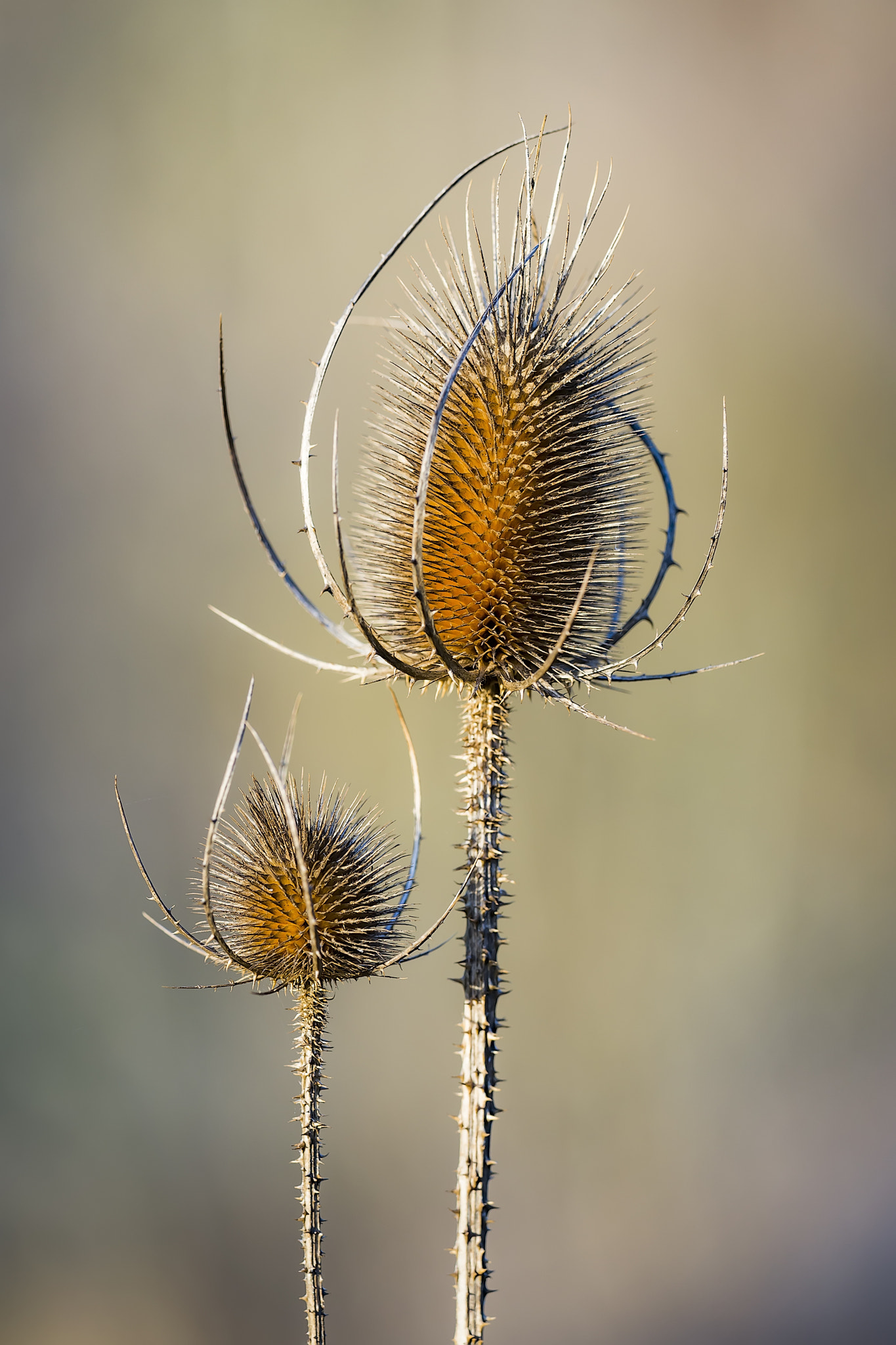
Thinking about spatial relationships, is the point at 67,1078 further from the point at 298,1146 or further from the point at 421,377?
the point at 421,377

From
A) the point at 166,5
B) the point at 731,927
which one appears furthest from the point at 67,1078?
the point at 166,5

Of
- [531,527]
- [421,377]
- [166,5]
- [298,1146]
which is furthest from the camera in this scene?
[166,5]

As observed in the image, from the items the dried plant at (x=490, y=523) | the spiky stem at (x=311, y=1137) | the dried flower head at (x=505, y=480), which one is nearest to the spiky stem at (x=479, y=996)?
the dried plant at (x=490, y=523)

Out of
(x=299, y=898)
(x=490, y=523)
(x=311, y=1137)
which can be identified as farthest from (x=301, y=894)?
(x=490, y=523)

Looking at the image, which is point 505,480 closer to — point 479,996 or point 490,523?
point 490,523

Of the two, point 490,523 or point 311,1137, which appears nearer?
point 311,1137

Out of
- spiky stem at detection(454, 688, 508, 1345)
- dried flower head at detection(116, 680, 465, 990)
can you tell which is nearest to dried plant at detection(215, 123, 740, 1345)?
spiky stem at detection(454, 688, 508, 1345)

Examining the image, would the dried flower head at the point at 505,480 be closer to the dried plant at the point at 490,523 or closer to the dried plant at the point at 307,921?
the dried plant at the point at 490,523
